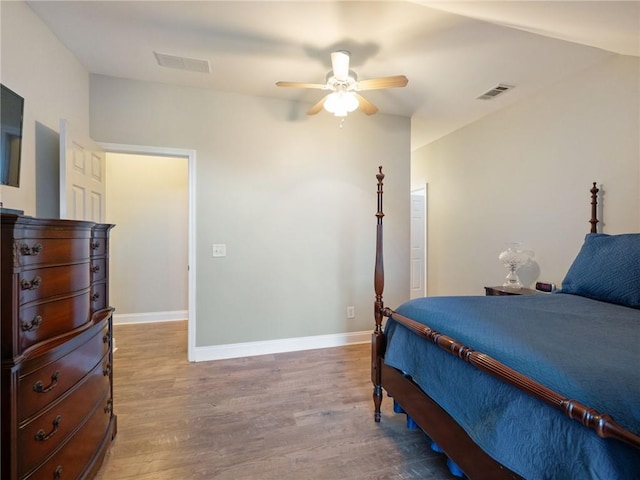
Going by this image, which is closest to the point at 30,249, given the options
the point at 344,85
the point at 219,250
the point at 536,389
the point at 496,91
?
the point at 536,389

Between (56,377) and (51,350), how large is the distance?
141 mm

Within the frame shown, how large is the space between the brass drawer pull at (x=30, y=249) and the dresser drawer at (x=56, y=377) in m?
0.43

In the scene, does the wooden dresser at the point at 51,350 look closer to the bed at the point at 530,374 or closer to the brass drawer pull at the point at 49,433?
the brass drawer pull at the point at 49,433

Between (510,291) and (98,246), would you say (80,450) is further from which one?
(510,291)

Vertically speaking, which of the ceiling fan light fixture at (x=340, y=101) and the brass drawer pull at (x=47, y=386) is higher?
the ceiling fan light fixture at (x=340, y=101)

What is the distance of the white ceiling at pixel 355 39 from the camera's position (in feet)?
6.12

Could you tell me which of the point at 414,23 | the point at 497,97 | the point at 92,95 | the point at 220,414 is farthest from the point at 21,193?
the point at 497,97

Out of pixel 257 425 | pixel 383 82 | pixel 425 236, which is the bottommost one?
pixel 257 425

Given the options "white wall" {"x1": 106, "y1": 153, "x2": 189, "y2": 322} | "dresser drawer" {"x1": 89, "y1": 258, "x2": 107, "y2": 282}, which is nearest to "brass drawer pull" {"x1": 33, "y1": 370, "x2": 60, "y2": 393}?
"dresser drawer" {"x1": 89, "y1": 258, "x2": 107, "y2": 282}

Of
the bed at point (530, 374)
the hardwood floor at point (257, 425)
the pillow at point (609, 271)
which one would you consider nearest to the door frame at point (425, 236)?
the hardwood floor at point (257, 425)

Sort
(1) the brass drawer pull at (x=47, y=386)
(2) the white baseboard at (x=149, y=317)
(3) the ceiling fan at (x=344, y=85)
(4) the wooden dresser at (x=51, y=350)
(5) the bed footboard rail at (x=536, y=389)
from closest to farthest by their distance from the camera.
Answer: (5) the bed footboard rail at (x=536, y=389)
(4) the wooden dresser at (x=51, y=350)
(1) the brass drawer pull at (x=47, y=386)
(3) the ceiling fan at (x=344, y=85)
(2) the white baseboard at (x=149, y=317)

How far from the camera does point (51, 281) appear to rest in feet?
3.98

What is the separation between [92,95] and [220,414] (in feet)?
9.71

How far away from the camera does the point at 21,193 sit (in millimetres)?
1877
